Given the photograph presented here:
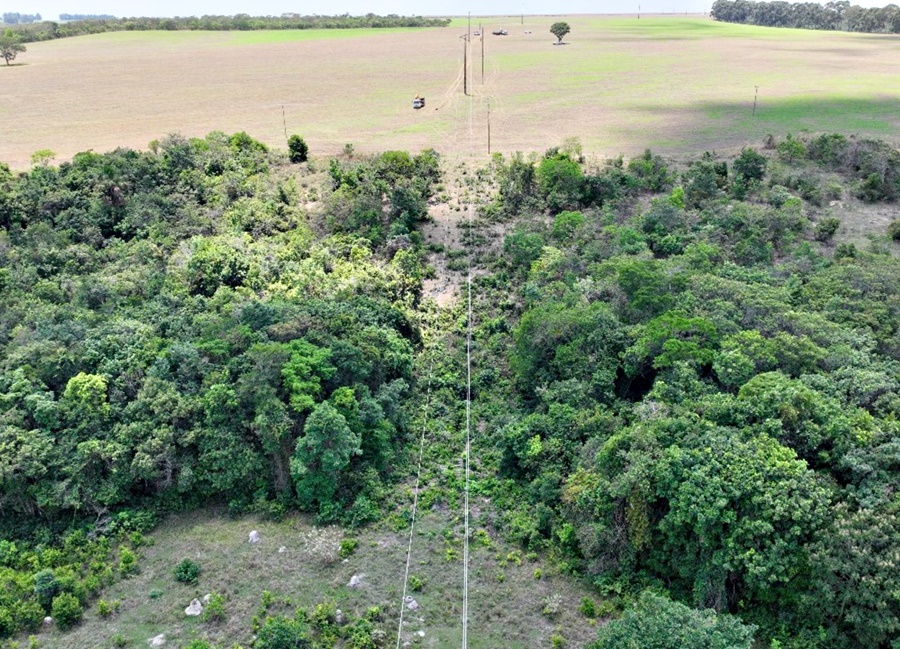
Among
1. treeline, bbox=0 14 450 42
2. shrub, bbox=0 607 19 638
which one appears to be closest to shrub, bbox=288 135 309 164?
shrub, bbox=0 607 19 638

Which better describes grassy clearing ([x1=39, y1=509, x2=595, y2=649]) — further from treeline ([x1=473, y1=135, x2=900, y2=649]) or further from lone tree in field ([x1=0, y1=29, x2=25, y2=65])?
lone tree in field ([x1=0, y1=29, x2=25, y2=65])

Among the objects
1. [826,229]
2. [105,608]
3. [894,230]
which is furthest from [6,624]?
[894,230]

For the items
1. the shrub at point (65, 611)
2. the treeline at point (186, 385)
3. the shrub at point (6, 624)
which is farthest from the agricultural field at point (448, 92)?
the shrub at point (6, 624)

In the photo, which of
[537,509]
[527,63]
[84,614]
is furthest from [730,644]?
[527,63]

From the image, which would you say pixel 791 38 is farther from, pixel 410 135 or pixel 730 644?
pixel 730 644

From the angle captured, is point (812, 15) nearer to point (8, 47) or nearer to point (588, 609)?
point (8, 47)

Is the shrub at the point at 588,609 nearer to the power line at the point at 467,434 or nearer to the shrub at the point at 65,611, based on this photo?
the power line at the point at 467,434
